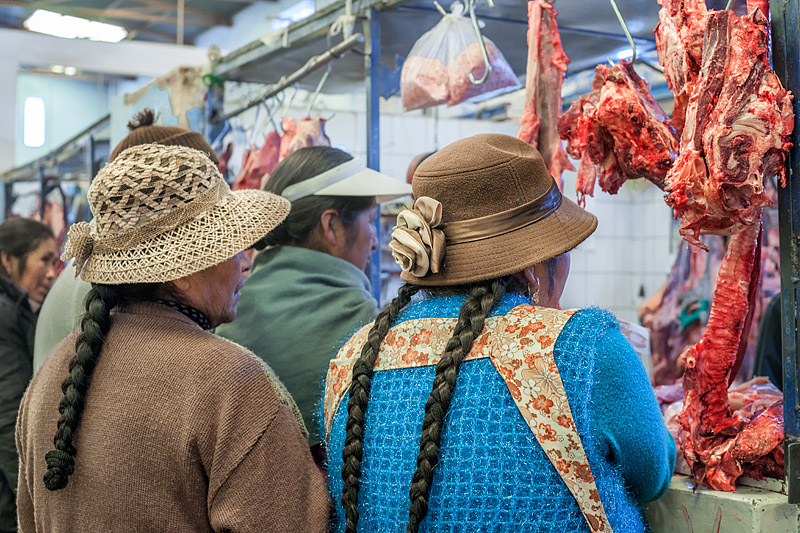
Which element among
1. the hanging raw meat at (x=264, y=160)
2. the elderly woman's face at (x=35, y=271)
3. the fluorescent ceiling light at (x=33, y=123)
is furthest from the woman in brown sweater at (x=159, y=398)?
the fluorescent ceiling light at (x=33, y=123)

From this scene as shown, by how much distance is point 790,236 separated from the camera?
1641mm

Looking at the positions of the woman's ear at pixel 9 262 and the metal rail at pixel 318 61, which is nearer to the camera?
the metal rail at pixel 318 61

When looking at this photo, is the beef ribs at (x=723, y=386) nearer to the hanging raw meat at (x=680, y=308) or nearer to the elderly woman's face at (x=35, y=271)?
the hanging raw meat at (x=680, y=308)

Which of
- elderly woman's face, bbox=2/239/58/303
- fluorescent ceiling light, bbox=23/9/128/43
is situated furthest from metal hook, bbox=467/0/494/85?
fluorescent ceiling light, bbox=23/9/128/43

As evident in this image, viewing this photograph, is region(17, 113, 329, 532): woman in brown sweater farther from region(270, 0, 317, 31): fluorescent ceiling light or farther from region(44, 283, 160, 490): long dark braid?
region(270, 0, 317, 31): fluorescent ceiling light

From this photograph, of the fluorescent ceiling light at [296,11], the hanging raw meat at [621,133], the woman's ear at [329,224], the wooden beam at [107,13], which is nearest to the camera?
the hanging raw meat at [621,133]

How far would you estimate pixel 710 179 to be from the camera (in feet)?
5.34

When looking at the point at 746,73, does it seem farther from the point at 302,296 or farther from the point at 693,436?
the point at 302,296

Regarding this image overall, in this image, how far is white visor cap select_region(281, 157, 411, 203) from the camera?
265 centimetres

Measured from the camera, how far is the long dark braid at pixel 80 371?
1.60 m

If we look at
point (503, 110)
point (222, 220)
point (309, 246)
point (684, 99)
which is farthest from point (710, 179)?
point (503, 110)

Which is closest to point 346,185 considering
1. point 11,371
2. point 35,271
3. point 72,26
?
point 11,371

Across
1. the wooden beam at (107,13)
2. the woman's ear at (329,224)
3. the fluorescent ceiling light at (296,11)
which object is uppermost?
the wooden beam at (107,13)

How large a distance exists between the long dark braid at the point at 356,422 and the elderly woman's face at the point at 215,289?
1.43 ft
